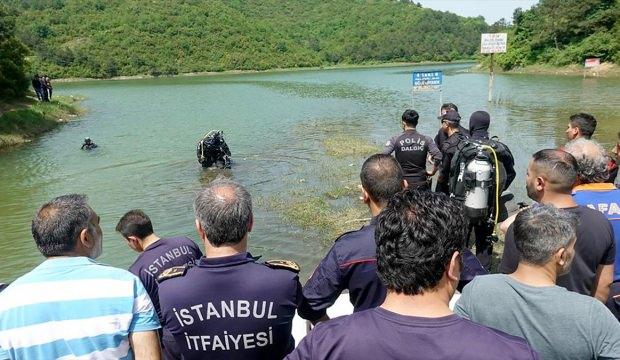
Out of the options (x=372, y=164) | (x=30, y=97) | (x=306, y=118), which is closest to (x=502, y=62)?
(x=306, y=118)

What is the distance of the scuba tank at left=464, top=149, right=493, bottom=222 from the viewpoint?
15.5ft

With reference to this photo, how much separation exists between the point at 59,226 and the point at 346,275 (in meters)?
1.42

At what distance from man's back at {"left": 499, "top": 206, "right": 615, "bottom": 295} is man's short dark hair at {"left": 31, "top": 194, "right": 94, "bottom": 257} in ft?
7.64

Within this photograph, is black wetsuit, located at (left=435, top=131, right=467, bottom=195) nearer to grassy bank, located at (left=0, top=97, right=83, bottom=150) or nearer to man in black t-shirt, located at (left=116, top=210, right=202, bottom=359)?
man in black t-shirt, located at (left=116, top=210, right=202, bottom=359)

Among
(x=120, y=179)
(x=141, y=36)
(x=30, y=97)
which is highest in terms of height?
(x=141, y=36)

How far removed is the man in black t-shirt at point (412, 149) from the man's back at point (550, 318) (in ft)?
13.2

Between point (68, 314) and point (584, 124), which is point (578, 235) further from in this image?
point (68, 314)

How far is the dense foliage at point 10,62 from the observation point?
75.0 feet

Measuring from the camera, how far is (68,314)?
2.11 m

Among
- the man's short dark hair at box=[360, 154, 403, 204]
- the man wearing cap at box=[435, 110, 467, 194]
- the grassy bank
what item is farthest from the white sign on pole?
the man's short dark hair at box=[360, 154, 403, 204]

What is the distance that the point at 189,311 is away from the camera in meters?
2.24

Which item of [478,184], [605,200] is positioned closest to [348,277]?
[605,200]

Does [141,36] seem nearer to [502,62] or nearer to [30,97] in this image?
[502,62]

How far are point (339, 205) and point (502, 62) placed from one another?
64122 millimetres
